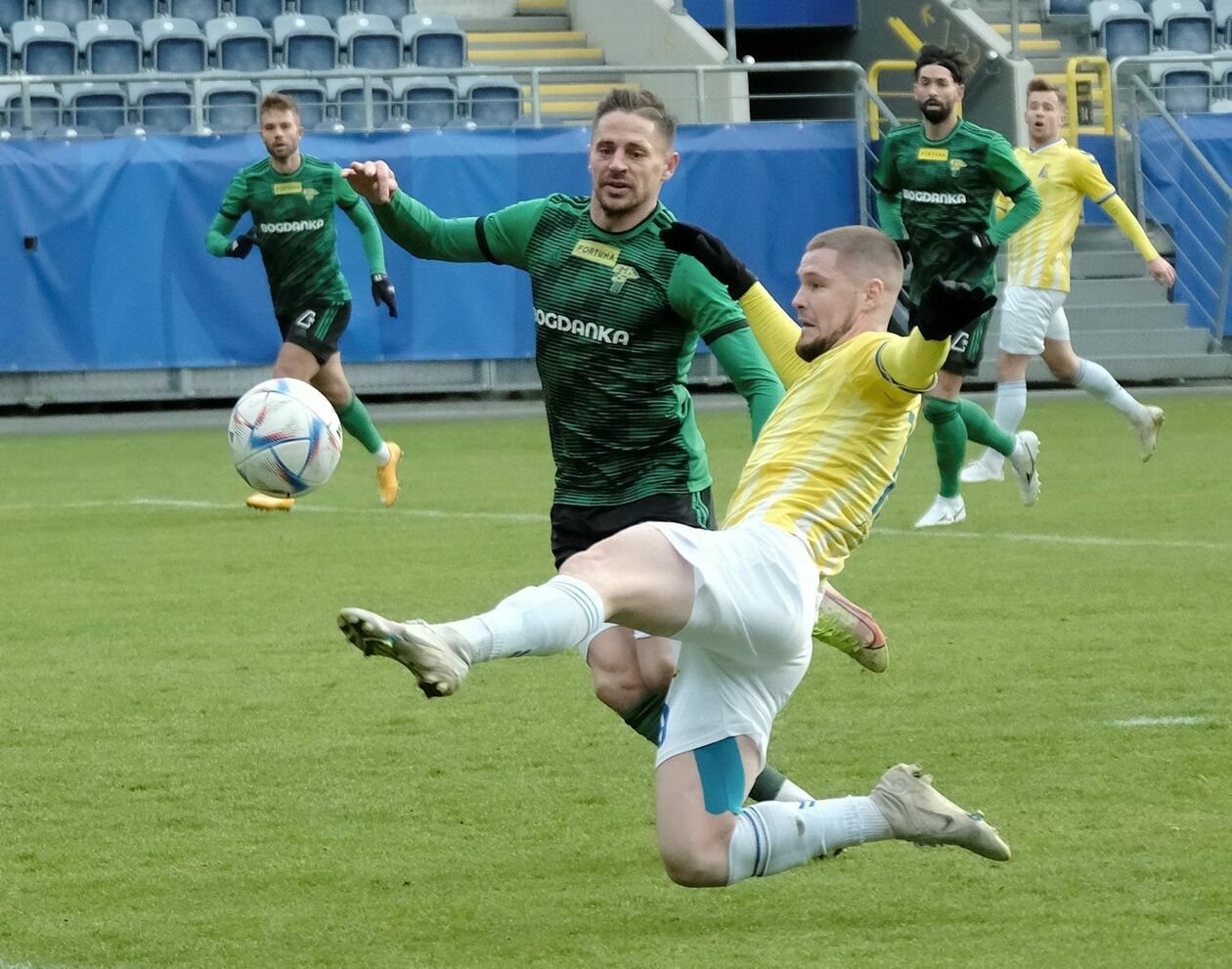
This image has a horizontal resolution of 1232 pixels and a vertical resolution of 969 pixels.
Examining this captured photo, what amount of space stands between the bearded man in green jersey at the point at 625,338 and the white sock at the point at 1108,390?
7.63 m

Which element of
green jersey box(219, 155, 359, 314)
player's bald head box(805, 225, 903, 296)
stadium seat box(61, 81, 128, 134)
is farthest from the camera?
stadium seat box(61, 81, 128, 134)

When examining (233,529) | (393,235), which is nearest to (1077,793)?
(393,235)

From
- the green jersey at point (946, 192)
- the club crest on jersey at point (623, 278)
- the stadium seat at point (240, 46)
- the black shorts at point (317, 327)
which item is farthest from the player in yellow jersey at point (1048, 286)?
the stadium seat at point (240, 46)

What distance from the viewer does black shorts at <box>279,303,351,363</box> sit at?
12.6 meters

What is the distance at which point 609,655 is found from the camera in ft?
16.5

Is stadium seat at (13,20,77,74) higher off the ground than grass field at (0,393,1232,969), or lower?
higher

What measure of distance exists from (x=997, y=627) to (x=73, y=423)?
13596 millimetres

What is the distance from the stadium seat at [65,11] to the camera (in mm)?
22250

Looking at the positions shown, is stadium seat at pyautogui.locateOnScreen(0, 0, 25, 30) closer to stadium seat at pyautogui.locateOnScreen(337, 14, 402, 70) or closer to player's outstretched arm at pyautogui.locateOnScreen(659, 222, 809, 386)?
stadium seat at pyautogui.locateOnScreen(337, 14, 402, 70)

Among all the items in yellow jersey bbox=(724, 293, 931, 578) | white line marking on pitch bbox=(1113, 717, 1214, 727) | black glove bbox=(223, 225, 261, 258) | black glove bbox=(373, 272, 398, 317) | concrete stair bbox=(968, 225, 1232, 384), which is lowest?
concrete stair bbox=(968, 225, 1232, 384)

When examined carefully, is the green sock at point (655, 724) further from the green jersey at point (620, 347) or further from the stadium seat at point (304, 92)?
the stadium seat at point (304, 92)

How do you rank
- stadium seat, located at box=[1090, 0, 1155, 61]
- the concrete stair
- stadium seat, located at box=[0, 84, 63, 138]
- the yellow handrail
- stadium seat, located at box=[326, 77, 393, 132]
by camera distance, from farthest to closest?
stadium seat, located at box=[1090, 0, 1155, 61]
stadium seat, located at box=[326, 77, 393, 132]
the yellow handrail
stadium seat, located at box=[0, 84, 63, 138]
the concrete stair

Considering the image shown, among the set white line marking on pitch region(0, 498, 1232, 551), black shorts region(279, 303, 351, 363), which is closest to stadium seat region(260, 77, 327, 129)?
black shorts region(279, 303, 351, 363)

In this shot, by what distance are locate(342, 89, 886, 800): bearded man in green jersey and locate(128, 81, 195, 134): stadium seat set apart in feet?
51.5
